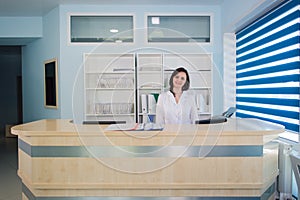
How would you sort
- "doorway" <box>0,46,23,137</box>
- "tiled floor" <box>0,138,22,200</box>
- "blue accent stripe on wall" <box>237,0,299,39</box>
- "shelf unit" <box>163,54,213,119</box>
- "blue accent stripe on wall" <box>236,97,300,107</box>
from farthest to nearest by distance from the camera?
1. "doorway" <box>0,46,23,137</box>
2. "shelf unit" <box>163,54,213,119</box>
3. "tiled floor" <box>0,138,22,200</box>
4. "blue accent stripe on wall" <box>237,0,299,39</box>
5. "blue accent stripe on wall" <box>236,97,300,107</box>

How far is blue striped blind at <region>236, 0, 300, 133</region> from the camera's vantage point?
124 inches

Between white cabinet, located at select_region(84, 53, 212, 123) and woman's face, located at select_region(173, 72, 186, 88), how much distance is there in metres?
1.72

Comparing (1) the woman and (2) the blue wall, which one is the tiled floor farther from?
(1) the woman

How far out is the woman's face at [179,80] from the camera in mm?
3203

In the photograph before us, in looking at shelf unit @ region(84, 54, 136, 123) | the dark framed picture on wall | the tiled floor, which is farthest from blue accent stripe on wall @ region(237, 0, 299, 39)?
the tiled floor

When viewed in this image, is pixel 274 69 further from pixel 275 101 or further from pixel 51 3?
pixel 51 3

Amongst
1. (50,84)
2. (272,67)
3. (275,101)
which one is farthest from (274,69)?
(50,84)

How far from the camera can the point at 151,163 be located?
2.52 m

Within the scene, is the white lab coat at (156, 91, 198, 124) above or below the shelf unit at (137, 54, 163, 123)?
below

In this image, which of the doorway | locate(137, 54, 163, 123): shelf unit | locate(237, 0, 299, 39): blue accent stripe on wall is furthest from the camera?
the doorway

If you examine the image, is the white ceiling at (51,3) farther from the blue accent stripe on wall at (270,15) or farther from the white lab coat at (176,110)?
the white lab coat at (176,110)

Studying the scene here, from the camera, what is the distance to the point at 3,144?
8.25m

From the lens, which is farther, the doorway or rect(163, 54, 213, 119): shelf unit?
the doorway

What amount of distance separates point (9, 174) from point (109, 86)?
2.04 m
